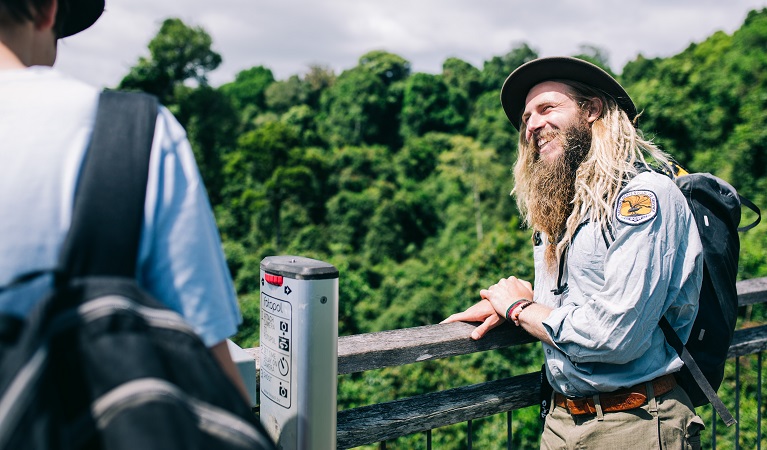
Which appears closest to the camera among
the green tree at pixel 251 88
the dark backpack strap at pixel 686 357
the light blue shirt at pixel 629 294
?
the light blue shirt at pixel 629 294

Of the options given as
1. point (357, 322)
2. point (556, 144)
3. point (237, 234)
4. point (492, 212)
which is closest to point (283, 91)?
point (237, 234)

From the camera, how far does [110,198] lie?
75 cm

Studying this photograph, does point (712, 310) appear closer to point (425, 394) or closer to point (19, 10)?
point (425, 394)

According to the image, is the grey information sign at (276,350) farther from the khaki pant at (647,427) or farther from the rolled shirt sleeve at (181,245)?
the khaki pant at (647,427)

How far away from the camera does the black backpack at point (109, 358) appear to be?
671 mm

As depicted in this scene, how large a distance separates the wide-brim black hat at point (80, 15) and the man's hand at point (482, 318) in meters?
1.42

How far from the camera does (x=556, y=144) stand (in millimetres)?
2131

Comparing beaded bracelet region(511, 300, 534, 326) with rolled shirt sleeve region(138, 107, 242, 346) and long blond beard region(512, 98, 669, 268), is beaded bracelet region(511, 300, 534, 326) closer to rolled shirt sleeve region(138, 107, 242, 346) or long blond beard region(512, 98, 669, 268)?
long blond beard region(512, 98, 669, 268)

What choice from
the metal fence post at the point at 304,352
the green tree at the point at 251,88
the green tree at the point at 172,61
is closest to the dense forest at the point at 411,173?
the green tree at the point at 172,61

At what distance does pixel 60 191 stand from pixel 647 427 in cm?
174

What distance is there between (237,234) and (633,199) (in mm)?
36114

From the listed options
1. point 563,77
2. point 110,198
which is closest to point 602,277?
point 563,77

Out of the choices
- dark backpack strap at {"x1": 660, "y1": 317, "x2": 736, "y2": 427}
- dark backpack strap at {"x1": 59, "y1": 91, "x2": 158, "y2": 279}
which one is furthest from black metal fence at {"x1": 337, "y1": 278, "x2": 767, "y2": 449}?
dark backpack strap at {"x1": 59, "y1": 91, "x2": 158, "y2": 279}

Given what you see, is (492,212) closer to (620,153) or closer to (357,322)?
(357,322)
